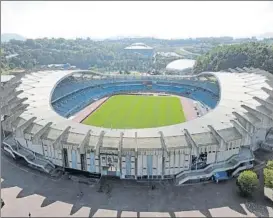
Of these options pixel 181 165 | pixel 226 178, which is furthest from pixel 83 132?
pixel 226 178

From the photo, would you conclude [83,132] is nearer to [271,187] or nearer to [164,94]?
[271,187]

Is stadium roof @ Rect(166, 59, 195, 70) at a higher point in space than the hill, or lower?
lower

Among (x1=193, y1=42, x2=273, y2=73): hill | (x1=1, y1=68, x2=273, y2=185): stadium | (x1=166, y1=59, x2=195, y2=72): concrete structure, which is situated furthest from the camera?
(x1=166, y1=59, x2=195, y2=72): concrete structure

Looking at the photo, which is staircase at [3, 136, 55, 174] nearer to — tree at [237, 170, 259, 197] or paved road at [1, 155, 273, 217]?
paved road at [1, 155, 273, 217]

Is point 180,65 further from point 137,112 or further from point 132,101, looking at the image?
point 137,112

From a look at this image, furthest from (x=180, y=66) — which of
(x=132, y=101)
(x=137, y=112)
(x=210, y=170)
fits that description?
(x=210, y=170)

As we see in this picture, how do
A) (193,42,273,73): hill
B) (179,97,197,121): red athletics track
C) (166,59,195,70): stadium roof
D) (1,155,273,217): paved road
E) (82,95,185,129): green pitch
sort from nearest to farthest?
(1,155,273,217): paved road → (82,95,185,129): green pitch → (179,97,197,121): red athletics track → (193,42,273,73): hill → (166,59,195,70): stadium roof

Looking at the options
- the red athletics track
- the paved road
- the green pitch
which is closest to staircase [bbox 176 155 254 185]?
the paved road

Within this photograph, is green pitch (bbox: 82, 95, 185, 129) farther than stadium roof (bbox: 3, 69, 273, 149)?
Yes
